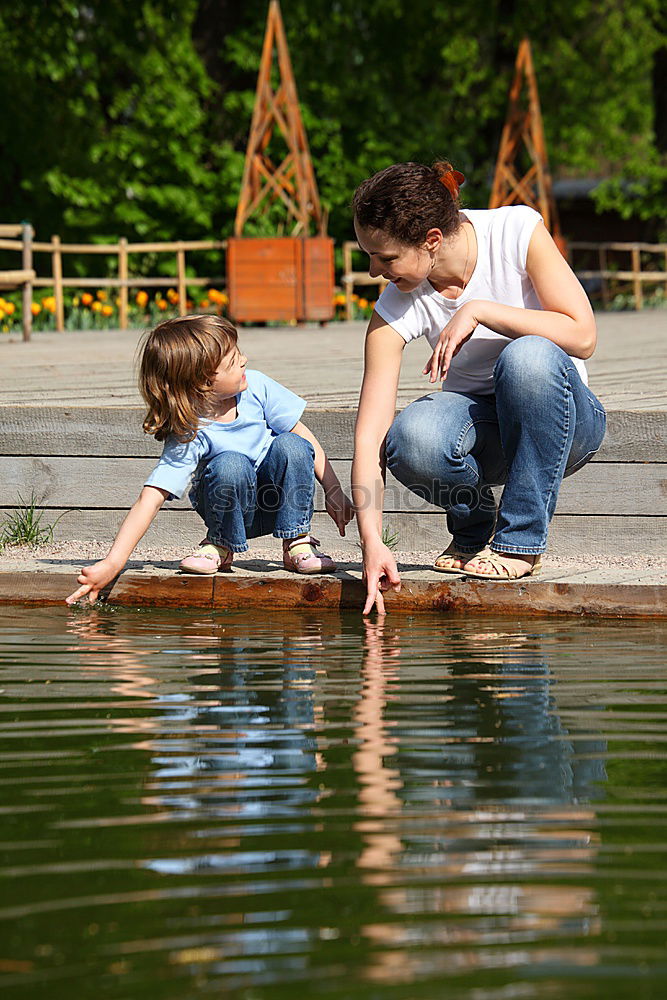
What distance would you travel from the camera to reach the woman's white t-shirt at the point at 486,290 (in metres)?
3.68

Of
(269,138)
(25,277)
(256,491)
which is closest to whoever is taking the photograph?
(256,491)

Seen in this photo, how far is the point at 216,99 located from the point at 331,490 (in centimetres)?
1669

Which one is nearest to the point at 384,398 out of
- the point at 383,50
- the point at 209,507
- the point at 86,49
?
the point at 209,507

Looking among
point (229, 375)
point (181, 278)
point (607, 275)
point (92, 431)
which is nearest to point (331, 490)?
point (229, 375)

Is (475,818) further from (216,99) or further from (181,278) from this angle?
(216,99)

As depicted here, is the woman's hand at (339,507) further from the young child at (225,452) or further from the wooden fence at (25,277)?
the wooden fence at (25,277)

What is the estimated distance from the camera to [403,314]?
12.3 ft

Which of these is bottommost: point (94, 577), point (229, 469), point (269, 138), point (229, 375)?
point (94, 577)

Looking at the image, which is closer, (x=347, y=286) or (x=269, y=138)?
(x=269, y=138)

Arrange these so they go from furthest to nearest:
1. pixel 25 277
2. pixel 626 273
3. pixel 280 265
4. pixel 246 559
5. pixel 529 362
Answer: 1. pixel 626 273
2. pixel 280 265
3. pixel 25 277
4. pixel 246 559
5. pixel 529 362

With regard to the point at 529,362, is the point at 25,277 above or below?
above

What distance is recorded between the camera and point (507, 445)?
144 inches

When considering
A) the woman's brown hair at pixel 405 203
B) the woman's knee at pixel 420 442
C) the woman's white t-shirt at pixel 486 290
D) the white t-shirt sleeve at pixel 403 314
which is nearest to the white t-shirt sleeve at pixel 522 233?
the woman's white t-shirt at pixel 486 290

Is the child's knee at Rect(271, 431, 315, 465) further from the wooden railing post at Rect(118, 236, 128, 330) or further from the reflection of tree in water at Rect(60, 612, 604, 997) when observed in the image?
the wooden railing post at Rect(118, 236, 128, 330)
